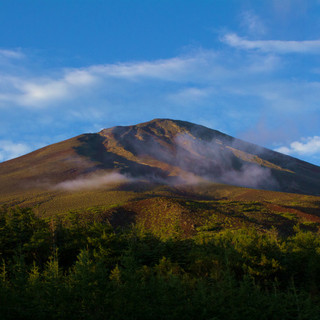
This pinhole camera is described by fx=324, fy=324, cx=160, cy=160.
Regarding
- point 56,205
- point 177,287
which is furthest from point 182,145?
point 177,287

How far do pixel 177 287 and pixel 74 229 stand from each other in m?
13.1

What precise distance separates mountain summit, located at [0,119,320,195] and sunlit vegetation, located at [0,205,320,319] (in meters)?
61.9

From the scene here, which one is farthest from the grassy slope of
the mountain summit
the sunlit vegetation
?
the mountain summit

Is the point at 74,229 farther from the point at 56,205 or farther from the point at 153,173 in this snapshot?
the point at 153,173

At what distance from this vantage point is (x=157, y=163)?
112 meters

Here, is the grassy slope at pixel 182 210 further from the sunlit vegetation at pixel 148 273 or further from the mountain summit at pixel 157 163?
the mountain summit at pixel 157 163

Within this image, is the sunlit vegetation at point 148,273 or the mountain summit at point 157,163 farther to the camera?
the mountain summit at point 157,163

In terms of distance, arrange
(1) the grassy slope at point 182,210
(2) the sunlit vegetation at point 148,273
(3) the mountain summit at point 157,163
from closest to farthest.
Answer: (2) the sunlit vegetation at point 148,273 → (1) the grassy slope at point 182,210 → (3) the mountain summit at point 157,163

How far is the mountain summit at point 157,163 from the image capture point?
304 ft

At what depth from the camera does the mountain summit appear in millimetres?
92738

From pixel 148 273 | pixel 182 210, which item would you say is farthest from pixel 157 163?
pixel 148 273

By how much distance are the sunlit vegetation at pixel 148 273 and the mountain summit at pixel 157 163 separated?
203 ft

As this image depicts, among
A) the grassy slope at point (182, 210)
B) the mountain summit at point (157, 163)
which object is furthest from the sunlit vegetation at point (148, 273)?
the mountain summit at point (157, 163)

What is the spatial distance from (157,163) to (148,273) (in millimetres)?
98065
